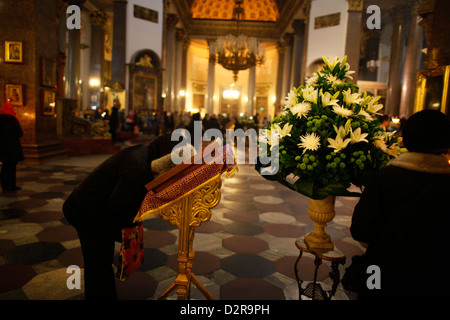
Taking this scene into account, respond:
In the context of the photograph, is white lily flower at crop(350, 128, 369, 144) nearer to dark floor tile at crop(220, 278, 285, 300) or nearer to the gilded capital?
dark floor tile at crop(220, 278, 285, 300)

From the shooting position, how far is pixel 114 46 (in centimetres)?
1439

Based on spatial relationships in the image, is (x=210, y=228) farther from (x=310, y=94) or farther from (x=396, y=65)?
(x=396, y=65)

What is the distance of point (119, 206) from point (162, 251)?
1.63 metres

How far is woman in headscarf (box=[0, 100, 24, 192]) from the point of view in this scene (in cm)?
490

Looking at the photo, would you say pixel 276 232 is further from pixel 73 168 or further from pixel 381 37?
pixel 381 37

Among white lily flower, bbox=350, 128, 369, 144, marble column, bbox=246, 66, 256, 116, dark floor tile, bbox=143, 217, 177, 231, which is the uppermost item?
marble column, bbox=246, 66, 256, 116

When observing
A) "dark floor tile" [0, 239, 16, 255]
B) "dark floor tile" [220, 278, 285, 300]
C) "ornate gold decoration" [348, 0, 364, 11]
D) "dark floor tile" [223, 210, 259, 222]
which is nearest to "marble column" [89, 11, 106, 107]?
"ornate gold decoration" [348, 0, 364, 11]

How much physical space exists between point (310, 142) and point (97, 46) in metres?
18.8

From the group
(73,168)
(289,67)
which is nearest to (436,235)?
(73,168)

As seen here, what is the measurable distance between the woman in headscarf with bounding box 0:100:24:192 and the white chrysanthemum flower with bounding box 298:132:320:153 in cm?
525

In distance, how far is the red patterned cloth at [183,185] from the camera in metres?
1.76

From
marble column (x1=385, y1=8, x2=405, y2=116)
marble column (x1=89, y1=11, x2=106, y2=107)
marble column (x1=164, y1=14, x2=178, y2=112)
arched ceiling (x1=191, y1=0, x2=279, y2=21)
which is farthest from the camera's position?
arched ceiling (x1=191, y1=0, x2=279, y2=21)
